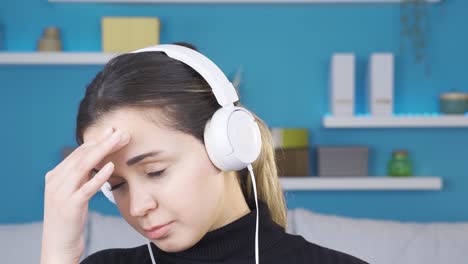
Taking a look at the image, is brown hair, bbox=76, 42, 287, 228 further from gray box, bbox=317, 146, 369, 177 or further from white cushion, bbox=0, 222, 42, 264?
gray box, bbox=317, 146, 369, 177

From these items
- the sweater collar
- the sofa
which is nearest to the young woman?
the sweater collar

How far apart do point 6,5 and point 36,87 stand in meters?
0.39

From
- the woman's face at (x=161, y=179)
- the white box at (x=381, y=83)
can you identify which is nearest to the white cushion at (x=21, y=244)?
the woman's face at (x=161, y=179)

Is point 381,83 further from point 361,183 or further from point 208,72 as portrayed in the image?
point 208,72

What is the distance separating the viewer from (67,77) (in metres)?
3.17

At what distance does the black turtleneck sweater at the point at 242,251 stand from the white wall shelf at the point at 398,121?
1685 millimetres

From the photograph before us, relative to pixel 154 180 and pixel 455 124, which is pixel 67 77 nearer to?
pixel 455 124

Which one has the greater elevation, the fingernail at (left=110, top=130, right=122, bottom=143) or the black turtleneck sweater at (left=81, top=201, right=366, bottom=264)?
the fingernail at (left=110, top=130, right=122, bottom=143)

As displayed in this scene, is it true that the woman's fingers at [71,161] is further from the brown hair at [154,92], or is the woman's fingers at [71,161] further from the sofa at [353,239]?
the sofa at [353,239]

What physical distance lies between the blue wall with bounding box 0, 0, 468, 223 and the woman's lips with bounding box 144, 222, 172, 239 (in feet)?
6.96

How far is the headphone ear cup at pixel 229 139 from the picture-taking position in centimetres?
108

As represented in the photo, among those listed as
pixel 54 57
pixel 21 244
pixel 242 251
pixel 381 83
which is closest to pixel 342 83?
pixel 381 83

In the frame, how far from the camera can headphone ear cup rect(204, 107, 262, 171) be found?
108cm

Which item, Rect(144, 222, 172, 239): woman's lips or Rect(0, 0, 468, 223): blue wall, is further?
Rect(0, 0, 468, 223): blue wall
